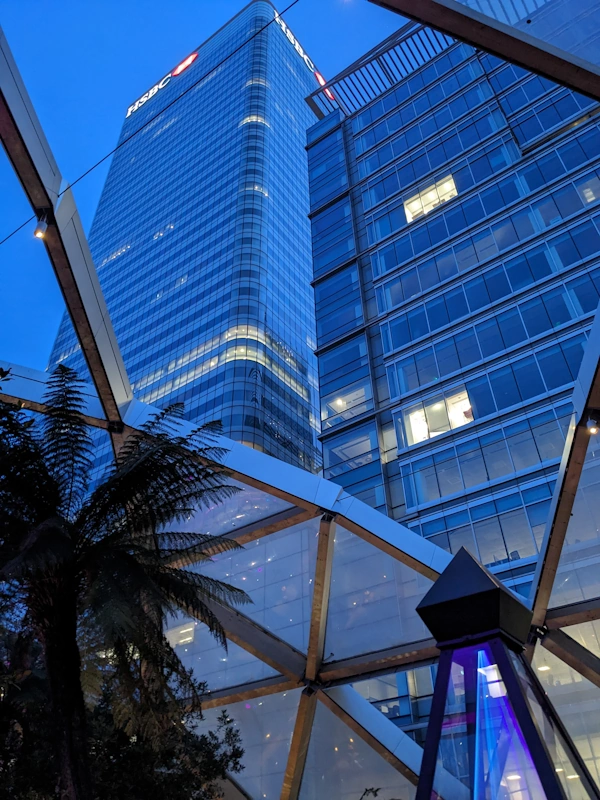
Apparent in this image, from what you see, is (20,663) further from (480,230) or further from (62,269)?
(480,230)

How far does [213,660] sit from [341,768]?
11.0 ft

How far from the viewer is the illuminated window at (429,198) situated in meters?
38.8

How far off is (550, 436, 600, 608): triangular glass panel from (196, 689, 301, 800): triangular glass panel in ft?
17.8

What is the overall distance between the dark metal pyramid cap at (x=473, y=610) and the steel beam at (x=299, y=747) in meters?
7.53

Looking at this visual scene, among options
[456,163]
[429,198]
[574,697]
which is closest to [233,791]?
[574,697]

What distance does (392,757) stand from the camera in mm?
11547

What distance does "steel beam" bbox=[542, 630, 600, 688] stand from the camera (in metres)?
9.65

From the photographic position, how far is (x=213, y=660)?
13570mm

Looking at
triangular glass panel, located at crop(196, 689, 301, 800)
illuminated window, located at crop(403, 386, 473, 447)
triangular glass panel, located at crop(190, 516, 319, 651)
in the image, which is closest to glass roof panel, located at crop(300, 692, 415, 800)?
triangular glass panel, located at crop(196, 689, 301, 800)

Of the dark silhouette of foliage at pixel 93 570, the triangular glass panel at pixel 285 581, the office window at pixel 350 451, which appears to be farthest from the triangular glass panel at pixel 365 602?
the office window at pixel 350 451

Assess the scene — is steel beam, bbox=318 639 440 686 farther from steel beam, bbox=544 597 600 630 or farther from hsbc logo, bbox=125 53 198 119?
hsbc logo, bbox=125 53 198 119

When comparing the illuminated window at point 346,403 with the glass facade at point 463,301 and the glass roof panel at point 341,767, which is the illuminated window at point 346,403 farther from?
the glass roof panel at point 341,767

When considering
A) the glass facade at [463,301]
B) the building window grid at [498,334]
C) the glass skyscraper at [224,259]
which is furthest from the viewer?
the glass skyscraper at [224,259]

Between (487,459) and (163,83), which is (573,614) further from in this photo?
(163,83)
